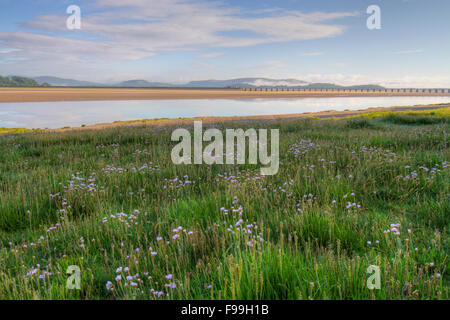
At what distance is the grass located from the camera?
2.69m

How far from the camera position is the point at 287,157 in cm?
880

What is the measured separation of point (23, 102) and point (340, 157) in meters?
96.7

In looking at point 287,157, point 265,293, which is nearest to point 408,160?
point 287,157

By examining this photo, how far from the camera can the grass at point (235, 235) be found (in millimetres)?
2691

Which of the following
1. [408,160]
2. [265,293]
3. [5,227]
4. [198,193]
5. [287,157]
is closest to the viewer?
[265,293]

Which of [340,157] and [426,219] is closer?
[426,219]

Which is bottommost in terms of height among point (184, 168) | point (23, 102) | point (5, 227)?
point (5, 227)

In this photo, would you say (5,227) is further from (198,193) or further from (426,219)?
(426,219)

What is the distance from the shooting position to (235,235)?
138 inches

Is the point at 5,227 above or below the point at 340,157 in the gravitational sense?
below

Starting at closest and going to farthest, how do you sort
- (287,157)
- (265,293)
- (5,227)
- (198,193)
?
(265,293) < (5,227) < (198,193) < (287,157)
